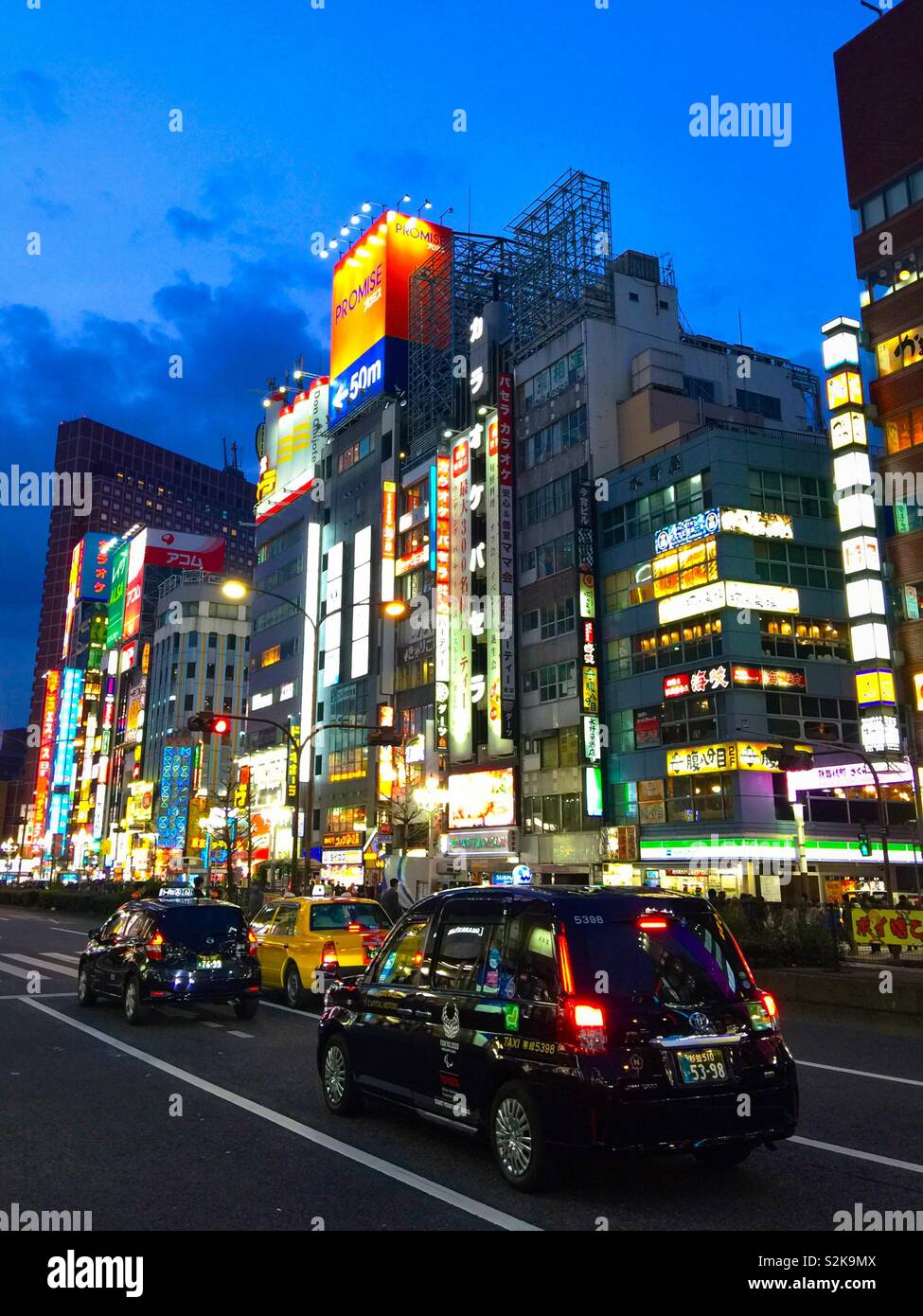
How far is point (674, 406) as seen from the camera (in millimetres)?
51062

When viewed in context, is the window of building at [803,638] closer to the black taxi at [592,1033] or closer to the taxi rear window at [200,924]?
the taxi rear window at [200,924]

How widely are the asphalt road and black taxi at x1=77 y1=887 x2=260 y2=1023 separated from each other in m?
2.08

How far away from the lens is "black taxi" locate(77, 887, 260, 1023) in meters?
14.1

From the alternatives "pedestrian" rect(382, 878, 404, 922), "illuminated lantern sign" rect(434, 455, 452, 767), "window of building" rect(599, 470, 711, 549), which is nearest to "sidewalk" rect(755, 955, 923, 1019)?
"pedestrian" rect(382, 878, 404, 922)

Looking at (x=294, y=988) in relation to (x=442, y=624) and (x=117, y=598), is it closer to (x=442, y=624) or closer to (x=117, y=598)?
(x=442, y=624)

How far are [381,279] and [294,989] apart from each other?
2786 inches

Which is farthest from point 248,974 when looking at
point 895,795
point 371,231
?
point 371,231

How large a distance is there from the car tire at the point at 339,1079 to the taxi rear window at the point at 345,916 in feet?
24.5

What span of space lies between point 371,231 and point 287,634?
105 ft

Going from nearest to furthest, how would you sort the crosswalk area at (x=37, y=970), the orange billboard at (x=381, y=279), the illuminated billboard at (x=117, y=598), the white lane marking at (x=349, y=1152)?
the white lane marking at (x=349, y=1152) → the crosswalk area at (x=37, y=970) → the orange billboard at (x=381, y=279) → the illuminated billboard at (x=117, y=598)

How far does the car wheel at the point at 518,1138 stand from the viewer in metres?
6.24

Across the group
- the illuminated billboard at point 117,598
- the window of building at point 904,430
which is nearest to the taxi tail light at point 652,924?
the window of building at point 904,430

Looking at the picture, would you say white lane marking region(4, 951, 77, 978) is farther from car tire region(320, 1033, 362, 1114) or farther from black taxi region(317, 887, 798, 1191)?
black taxi region(317, 887, 798, 1191)

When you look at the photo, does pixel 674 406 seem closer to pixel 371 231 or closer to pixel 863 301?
pixel 863 301
